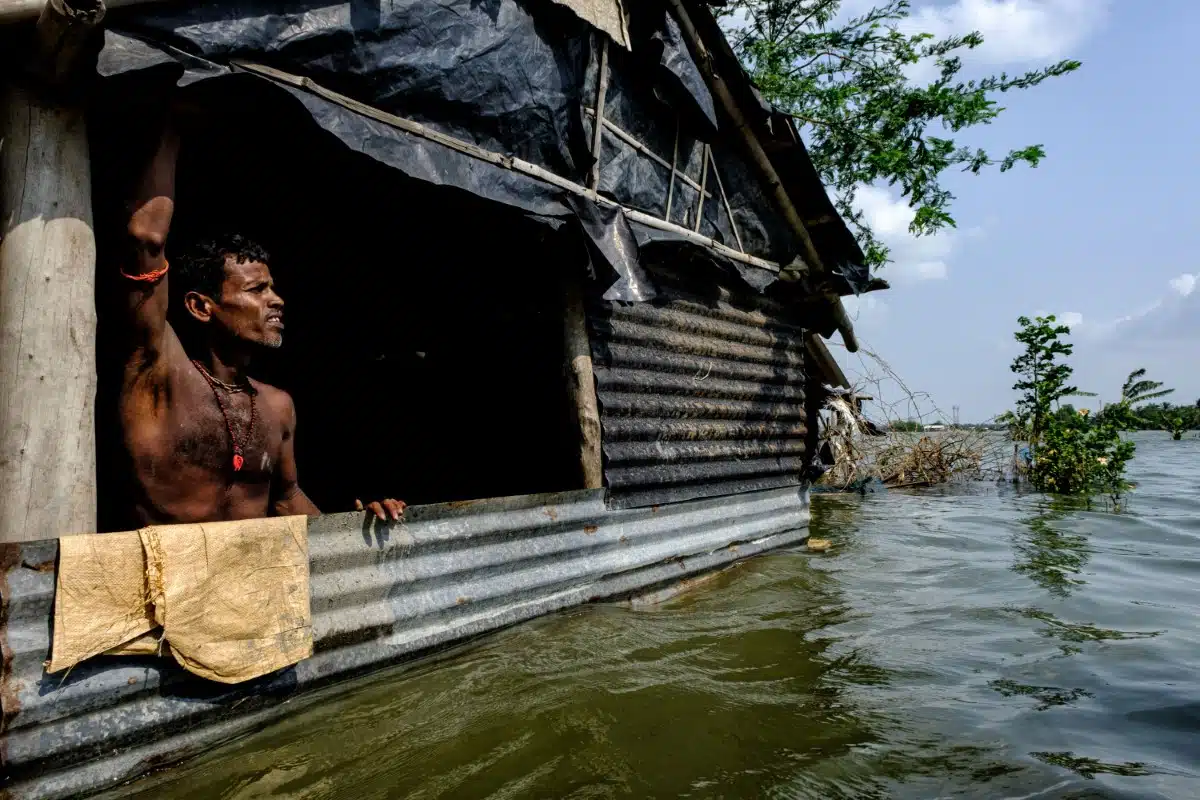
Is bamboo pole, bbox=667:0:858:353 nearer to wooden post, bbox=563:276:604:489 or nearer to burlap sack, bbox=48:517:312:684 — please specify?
wooden post, bbox=563:276:604:489

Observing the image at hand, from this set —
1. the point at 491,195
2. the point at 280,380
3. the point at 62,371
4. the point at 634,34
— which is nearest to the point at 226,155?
the point at 491,195

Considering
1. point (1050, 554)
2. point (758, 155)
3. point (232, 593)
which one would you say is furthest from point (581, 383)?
point (1050, 554)

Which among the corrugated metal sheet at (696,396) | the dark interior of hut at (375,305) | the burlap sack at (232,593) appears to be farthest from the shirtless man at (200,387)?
the corrugated metal sheet at (696,396)

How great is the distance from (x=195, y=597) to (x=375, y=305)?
3456mm

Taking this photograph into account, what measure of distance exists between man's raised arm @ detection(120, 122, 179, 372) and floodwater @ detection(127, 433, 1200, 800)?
4.61 ft

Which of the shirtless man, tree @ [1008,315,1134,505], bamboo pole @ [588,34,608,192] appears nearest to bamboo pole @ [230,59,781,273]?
bamboo pole @ [588,34,608,192]

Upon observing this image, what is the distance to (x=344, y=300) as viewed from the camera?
525 centimetres

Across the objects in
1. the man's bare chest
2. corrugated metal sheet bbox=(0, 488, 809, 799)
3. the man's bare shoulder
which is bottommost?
corrugated metal sheet bbox=(0, 488, 809, 799)

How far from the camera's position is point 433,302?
5.42 meters

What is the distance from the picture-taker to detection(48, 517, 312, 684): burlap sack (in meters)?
2.04

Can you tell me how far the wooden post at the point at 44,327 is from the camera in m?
2.16

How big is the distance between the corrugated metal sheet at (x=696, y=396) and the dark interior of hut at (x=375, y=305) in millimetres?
423

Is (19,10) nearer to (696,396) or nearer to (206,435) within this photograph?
(206,435)

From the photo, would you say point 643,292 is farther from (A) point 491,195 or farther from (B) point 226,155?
(B) point 226,155
